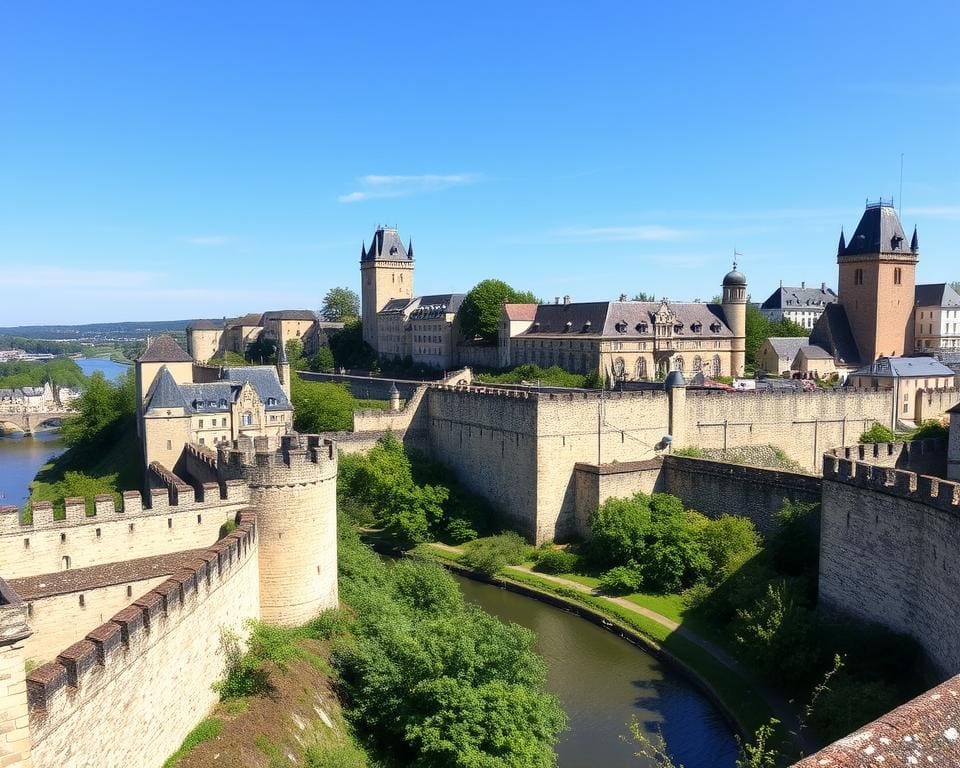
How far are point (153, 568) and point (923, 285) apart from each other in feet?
246

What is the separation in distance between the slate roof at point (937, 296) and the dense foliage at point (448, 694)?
64.9m

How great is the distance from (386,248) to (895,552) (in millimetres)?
79889

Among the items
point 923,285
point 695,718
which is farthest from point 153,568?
point 923,285

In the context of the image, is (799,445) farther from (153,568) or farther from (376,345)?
(376,345)

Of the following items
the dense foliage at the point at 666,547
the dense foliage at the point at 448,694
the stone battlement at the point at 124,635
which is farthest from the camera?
the dense foliage at the point at 666,547

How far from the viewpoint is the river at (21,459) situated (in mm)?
57075

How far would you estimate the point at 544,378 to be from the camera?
62250mm

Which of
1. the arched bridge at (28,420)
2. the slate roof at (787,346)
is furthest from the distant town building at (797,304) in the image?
the arched bridge at (28,420)

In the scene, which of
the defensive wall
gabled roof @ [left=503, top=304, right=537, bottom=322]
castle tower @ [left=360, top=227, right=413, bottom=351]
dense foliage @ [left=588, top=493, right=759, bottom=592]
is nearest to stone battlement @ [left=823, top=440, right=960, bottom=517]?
A: the defensive wall

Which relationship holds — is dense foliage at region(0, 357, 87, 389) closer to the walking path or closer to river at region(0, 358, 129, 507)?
river at region(0, 358, 129, 507)

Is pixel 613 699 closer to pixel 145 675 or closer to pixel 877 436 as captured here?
pixel 145 675

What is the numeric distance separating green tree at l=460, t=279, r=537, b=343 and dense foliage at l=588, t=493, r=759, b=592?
45236 millimetres

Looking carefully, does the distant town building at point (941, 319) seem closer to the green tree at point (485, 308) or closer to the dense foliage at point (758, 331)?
the dense foliage at point (758, 331)

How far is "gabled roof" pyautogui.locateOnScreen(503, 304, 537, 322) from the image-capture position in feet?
236
